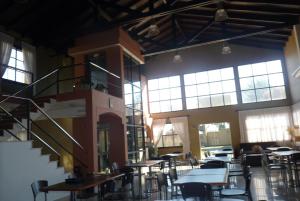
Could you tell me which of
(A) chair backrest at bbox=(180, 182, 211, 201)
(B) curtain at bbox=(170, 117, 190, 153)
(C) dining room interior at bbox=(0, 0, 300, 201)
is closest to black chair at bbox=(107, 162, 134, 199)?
(C) dining room interior at bbox=(0, 0, 300, 201)

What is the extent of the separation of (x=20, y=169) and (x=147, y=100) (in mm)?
10430

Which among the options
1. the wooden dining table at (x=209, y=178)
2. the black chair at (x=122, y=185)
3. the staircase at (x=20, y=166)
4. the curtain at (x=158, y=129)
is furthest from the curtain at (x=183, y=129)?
the wooden dining table at (x=209, y=178)

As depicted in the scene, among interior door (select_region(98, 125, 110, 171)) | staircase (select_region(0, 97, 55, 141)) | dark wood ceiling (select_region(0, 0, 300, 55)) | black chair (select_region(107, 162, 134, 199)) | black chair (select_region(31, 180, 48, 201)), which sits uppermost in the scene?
dark wood ceiling (select_region(0, 0, 300, 55))

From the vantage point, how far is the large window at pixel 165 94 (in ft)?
48.4

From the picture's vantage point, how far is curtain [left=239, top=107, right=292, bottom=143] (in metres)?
12.5

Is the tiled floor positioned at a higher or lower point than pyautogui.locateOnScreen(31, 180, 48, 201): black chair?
lower

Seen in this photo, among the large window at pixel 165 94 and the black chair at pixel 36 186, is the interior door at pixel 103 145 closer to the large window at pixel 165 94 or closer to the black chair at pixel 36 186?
the black chair at pixel 36 186

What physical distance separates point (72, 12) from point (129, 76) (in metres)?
3.03

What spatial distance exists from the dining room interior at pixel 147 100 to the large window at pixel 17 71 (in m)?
0.04

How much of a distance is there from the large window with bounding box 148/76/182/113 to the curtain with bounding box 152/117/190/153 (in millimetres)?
663

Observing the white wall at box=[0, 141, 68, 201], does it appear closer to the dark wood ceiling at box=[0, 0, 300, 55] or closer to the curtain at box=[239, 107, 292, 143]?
the dark wood ceiling at box=[0, 0, 300, 55]

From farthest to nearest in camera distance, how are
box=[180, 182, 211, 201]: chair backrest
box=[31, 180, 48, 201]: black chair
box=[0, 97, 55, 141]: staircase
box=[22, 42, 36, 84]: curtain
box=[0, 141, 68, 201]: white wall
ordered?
box=[22, 42, 36, 84]: curtain → box=[0, 97, 55, 141]: staircase → box=[0, 141, 68, 201]: white wall → box=[31, 180, 48, 201]: black chair → box=[180, 182, 211, 201]: chair backrest

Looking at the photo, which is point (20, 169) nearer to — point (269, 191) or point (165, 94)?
point (269, 191)

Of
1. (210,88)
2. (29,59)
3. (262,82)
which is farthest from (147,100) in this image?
(29,59)
